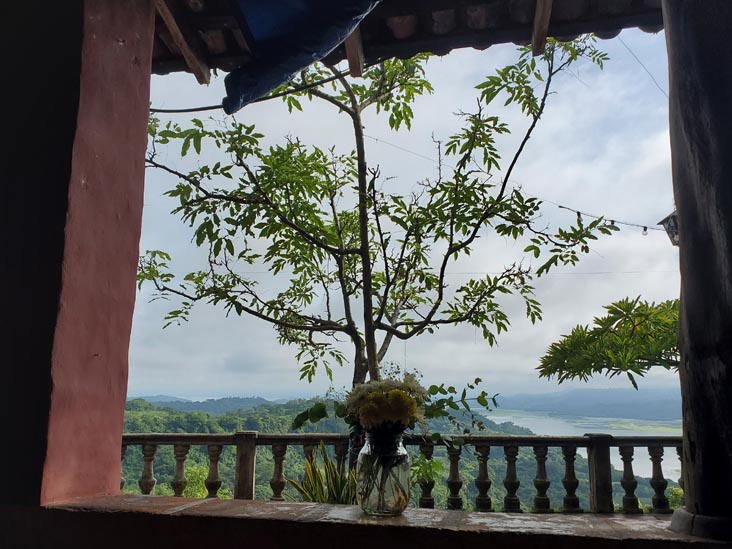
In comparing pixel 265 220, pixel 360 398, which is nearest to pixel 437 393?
pixel 360 398

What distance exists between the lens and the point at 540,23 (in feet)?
6.45

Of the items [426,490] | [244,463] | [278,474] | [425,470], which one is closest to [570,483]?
[426,490]

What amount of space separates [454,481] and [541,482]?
555 millimetres

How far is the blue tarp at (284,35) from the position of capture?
5.24ft

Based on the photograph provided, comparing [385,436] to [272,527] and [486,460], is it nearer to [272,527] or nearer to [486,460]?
[272,527]

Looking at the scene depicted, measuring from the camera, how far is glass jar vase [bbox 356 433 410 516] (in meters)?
1.45

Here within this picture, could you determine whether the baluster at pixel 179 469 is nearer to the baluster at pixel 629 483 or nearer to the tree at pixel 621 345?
the tree at pixel 621 345

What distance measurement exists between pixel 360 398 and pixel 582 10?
158cm

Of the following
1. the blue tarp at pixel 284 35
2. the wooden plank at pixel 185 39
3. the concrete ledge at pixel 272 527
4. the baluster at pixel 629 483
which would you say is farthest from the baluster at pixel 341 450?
the blue tarp at pixel 284 35

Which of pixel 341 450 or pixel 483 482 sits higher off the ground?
pixel 341 450

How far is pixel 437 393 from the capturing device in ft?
8.47

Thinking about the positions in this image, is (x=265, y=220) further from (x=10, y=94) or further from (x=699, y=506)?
(x=699, y=506)

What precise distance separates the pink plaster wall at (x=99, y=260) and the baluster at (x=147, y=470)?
2.19m

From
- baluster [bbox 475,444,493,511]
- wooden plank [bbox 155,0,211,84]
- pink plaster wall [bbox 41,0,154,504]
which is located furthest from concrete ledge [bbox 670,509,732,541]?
baluster [bbox 475,444,493,511]
